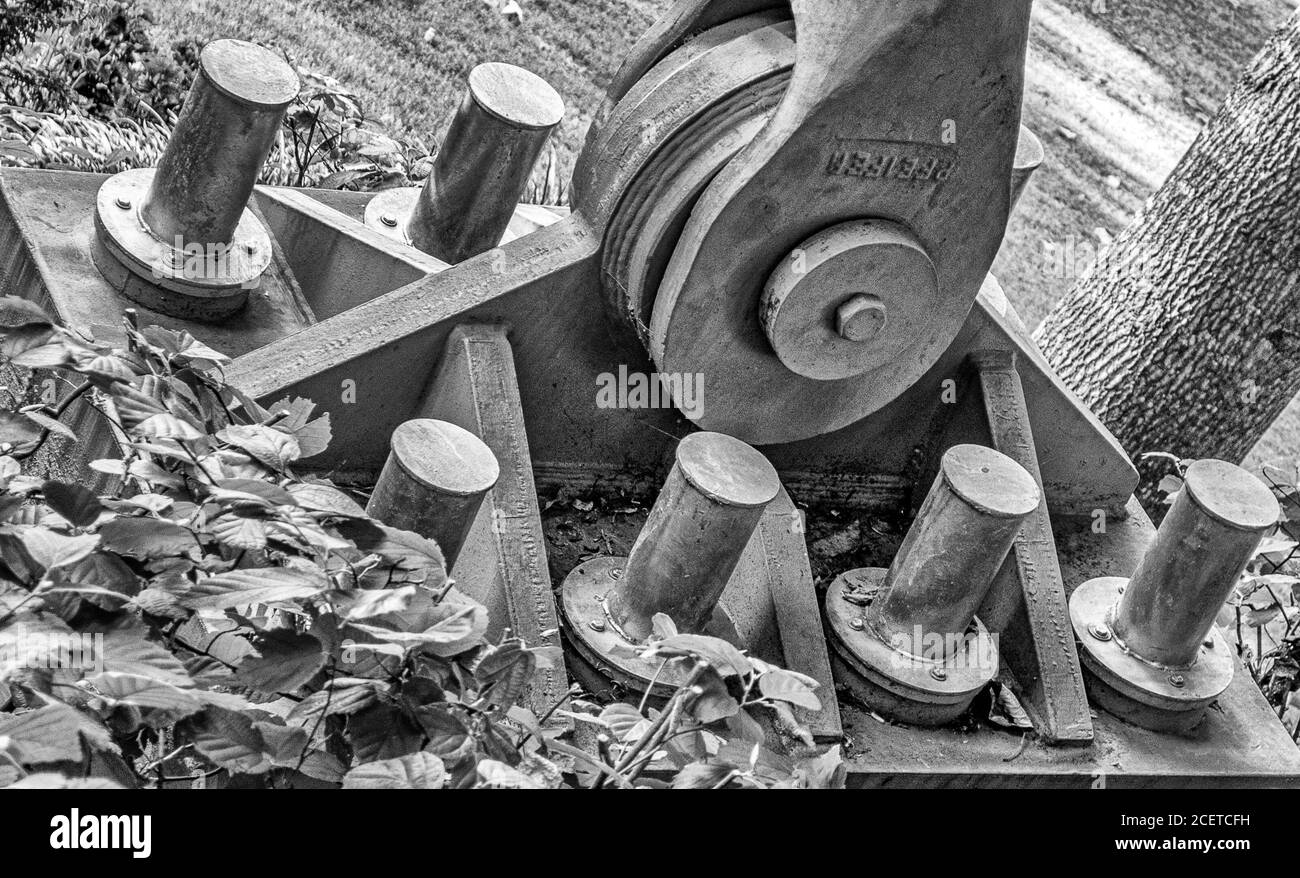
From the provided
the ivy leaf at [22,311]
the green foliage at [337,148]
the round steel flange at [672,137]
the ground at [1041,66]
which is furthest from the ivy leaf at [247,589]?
the ground at [1041,66]

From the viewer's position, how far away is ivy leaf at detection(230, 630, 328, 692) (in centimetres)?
239

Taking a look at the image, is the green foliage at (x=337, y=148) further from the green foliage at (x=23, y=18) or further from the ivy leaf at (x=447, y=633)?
the ivy leaf at (x=447, y=633)

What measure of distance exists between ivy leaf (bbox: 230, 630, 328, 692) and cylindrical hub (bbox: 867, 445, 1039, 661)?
2.11 meters

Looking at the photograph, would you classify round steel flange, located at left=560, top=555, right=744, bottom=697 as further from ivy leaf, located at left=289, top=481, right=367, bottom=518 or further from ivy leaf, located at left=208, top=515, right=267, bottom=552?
ivy leaf, located at left=208, top=515, right=267, bottom=552

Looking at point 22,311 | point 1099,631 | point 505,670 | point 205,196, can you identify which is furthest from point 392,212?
point 505,670

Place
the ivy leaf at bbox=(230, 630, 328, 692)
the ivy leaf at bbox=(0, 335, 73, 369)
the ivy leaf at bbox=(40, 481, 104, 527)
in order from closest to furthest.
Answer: the ivy leaf at bbox=(230, 630, 328, 692) < the ivy leaf at bbox=(40, 481, 104, 527) < the ivy leaf at bbox=(0, 335, 73, 369)

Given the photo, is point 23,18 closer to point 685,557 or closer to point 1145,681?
point 685,557

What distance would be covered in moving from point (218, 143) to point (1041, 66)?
9611mm

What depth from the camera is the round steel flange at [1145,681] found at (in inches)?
175

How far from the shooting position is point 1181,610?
4434mm

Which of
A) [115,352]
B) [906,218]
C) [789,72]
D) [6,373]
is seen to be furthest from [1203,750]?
[6,373]

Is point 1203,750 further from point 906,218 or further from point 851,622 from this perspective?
point 906,218

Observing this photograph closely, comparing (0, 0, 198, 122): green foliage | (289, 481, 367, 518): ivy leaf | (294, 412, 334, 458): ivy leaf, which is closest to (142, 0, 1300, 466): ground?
(0, 0, 198, 122): green foliage
